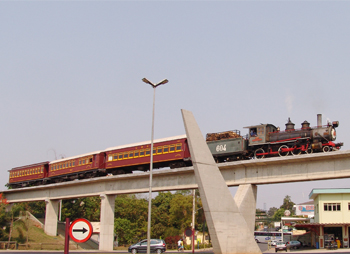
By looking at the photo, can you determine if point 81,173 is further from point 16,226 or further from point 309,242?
point 309,242

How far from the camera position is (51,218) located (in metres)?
50.8

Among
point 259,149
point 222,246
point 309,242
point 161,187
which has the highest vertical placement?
point 259,149

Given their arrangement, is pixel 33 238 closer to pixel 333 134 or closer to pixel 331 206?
pixel 331 206

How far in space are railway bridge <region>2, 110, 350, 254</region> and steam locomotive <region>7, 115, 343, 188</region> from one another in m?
1.73

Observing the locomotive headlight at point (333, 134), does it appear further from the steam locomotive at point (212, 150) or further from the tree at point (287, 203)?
the tree at point (287, 203)

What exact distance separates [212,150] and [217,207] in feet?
49.2

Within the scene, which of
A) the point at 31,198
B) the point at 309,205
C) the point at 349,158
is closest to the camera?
the point at 349,158

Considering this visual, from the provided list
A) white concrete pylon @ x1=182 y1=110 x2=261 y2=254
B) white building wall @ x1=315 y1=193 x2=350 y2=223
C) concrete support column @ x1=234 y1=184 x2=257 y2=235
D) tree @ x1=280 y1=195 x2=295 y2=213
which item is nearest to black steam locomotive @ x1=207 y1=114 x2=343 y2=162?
concrete support column @ x1=234 y1=184 x2=257 y2=235

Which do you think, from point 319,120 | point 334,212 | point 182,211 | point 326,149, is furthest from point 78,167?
point 334,212

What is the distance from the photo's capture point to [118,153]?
138 feet

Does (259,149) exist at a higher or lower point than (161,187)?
higher

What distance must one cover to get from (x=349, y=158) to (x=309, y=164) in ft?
9.12

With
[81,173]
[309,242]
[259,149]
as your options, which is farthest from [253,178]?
[309,242]

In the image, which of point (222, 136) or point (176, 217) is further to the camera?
point (176, 217)
